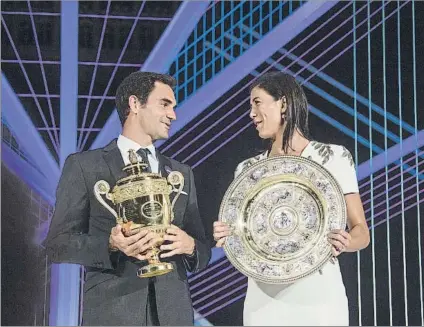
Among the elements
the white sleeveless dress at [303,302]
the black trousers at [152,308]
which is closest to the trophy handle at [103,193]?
the black trousers at [152,308]

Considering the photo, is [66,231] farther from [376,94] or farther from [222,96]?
[376,94]

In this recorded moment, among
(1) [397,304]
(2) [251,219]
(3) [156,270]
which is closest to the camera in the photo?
(3) [156,270]

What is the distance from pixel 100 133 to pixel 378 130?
1033 millimetres

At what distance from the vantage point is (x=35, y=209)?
2980mm

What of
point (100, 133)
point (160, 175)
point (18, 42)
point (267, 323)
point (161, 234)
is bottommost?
point (267, 323)

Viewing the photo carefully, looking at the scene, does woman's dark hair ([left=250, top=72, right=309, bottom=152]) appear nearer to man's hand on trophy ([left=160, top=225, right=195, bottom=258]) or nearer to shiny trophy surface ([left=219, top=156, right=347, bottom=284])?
shiny trophy surface ([left=219, top=156, right=347, bottom=284])

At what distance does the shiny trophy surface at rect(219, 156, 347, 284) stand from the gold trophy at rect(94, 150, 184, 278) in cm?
26

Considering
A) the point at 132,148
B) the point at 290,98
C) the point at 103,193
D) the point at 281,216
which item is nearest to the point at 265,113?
the point at 290,98

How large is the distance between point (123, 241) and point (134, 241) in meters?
0.04

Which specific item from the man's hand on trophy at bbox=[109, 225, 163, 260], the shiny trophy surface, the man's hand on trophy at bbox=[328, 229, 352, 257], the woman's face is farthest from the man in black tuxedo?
the man's hand on trophy at bbox=[328, 229, 352, 257]

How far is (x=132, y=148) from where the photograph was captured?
9.21 ft

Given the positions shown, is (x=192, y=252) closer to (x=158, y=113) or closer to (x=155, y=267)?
(x=155, y=267)

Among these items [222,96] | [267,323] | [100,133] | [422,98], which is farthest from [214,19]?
[267,323]

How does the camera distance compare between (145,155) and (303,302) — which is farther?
(145,155)
